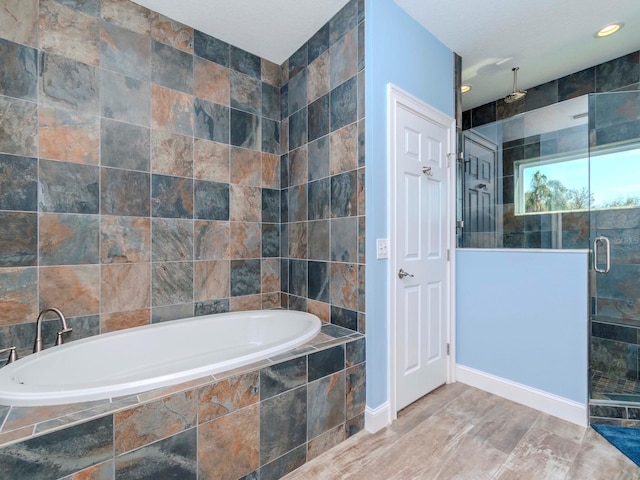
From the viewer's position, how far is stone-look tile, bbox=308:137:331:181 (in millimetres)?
2078

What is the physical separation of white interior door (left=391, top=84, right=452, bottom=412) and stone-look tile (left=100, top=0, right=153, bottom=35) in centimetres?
178

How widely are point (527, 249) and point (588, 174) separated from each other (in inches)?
24.9

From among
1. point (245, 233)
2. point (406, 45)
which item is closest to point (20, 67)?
point (245, 233)

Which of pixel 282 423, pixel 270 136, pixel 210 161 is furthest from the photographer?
pixel 270 136

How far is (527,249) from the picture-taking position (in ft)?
6.88

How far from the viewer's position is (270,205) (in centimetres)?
258

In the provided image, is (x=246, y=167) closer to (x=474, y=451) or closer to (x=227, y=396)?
(x=227, y=396)

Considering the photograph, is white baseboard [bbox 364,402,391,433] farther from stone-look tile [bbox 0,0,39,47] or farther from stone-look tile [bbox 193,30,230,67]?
stone-look tile [bbox 0,0,39,47]

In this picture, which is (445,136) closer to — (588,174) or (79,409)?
(588,174)

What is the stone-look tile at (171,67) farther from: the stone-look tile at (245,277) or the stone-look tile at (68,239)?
the stone-look tile at (245,277)

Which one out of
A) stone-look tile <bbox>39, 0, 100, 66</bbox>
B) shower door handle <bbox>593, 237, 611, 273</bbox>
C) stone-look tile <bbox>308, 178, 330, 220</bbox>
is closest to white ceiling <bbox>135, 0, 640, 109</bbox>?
stone-look tile <bbox>39, 0, 100, 66</bbox>

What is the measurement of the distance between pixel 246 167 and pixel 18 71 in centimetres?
136

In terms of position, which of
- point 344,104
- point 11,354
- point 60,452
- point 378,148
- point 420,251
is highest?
point 344,104

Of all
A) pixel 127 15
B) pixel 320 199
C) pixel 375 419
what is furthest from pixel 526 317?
pixel 127 15
